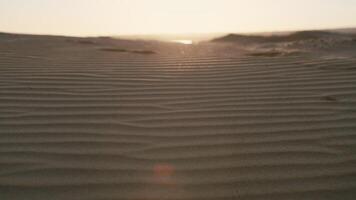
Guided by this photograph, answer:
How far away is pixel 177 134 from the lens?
9.09ft

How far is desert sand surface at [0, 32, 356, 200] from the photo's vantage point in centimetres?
215

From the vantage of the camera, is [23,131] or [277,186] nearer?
[277,186]

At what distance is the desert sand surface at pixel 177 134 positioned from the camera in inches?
84.5

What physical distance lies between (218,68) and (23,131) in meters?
2.51

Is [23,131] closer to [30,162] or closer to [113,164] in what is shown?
[30,162]

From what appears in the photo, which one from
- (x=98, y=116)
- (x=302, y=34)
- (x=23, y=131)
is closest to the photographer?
(x=23, y=131)

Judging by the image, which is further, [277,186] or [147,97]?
[147,97]

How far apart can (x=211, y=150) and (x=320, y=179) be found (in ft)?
1.94

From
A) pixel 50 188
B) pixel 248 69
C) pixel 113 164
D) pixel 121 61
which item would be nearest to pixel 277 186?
pixel 113 164

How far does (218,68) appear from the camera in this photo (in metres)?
4.86

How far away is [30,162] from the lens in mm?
2361

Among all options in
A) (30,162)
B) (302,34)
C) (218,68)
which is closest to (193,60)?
(218,68)

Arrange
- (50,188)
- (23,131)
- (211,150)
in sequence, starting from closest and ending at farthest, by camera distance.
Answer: (50,188), (211,150), (23,131)

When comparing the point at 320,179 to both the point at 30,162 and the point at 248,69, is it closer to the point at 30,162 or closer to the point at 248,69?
the point at 30,162
